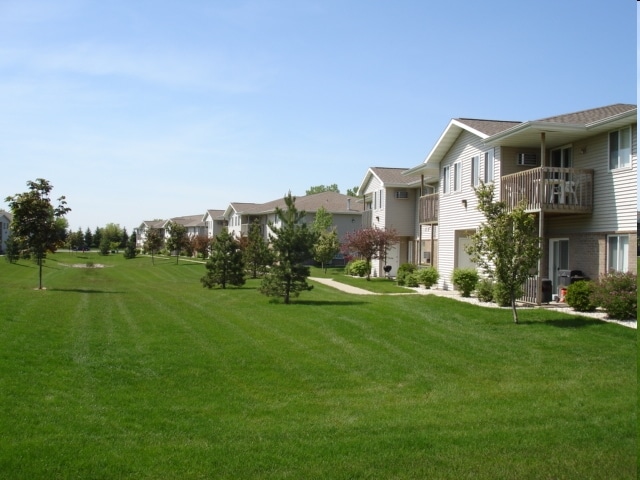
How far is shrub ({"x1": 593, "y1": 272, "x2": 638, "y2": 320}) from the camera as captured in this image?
15883 mm

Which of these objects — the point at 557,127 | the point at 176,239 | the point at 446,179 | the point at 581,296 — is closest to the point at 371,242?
the point at 446,179

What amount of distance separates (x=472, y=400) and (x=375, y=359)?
126 inches

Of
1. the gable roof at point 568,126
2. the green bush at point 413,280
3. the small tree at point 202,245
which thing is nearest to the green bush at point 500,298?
the gable roof at point 568,126

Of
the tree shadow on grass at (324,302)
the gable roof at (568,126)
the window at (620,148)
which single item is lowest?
the tree shadow on grass at (324,302)

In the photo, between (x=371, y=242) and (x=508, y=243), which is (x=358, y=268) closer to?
(x=371, y=242)

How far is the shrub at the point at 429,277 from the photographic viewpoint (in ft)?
94.8

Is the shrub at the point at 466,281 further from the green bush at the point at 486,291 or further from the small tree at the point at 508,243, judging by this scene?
the small tree at the point at 508,243

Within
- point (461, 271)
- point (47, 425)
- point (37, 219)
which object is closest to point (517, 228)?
point (461, 271)

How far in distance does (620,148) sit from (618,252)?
120 inches

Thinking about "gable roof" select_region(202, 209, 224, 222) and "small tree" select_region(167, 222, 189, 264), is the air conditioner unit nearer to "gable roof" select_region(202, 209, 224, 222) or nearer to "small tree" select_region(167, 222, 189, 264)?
"small tree" select_region(167, 222, 189, 264)

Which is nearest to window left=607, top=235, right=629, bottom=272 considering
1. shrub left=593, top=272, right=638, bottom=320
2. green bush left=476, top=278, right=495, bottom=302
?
shrub left=593, top=272, right=638, bottom=320

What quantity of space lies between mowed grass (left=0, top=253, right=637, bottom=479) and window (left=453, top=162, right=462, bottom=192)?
1067 cm

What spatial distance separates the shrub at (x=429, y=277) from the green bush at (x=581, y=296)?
10941mm

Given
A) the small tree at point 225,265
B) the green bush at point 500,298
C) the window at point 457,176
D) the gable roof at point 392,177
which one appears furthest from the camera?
the gable roof at point 392,177
